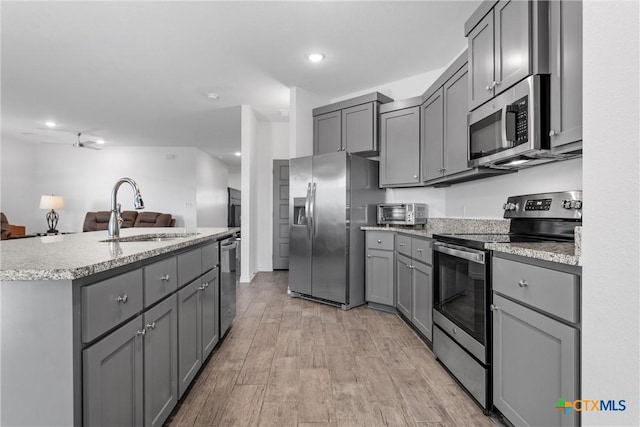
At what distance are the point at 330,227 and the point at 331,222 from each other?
0.06 metres

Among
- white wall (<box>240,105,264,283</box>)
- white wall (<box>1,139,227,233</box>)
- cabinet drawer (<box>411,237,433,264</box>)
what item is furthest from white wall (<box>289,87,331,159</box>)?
white wall (<box>1,139,227,233</box>)

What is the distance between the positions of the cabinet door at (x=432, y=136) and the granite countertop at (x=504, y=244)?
51cm

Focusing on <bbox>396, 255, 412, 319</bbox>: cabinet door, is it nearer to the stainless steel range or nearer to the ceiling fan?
the stainless steel range

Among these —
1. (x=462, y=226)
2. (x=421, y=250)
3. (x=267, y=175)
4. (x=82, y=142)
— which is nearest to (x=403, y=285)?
(x=421, y=250)

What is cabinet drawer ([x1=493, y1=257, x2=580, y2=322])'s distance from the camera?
113cm

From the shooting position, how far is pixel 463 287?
6.33 ft

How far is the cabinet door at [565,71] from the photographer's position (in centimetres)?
146

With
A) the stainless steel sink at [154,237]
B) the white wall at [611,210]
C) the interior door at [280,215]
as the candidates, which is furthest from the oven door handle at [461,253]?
the interior door at [280,215]

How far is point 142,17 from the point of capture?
2.72 meters

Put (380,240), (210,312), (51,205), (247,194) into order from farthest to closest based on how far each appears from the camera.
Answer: (51,205) < (247,194) < (380,240) < (210,312)

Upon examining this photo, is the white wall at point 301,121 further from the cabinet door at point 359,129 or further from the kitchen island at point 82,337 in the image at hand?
the kitchen island at point 82,337

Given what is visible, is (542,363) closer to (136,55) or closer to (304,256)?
(304,256)

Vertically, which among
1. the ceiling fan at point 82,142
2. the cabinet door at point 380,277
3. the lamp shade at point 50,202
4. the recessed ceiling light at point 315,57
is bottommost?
the cabinet door at point 380,277

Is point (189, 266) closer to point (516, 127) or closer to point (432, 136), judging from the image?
point (516, 127)
